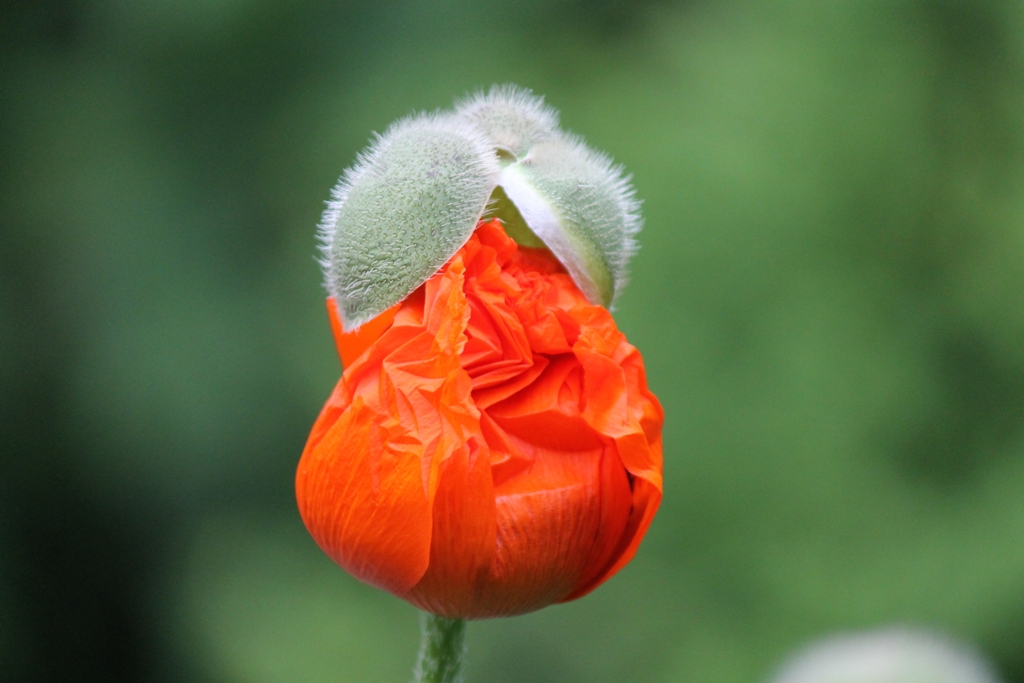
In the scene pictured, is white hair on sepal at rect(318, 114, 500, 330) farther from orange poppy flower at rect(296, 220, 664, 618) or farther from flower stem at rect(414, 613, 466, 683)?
flower stem at rect(414, 613, 466, 683)

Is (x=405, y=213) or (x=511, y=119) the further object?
(x=511, y=119)

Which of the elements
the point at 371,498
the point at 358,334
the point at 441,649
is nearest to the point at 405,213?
the point at 358,334

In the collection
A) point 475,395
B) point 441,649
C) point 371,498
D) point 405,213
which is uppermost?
point 405,213

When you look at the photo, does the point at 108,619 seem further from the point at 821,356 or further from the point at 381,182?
the point at 381,182

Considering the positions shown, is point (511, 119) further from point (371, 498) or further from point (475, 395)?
point (371, 498)

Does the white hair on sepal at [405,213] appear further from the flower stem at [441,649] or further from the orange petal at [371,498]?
the flower stem at [441,649]

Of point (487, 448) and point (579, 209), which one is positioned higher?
point (579, 209)

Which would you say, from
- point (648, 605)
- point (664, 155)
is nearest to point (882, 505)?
point (648, 605)
